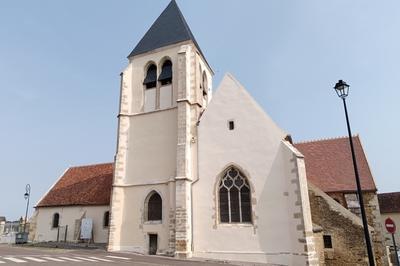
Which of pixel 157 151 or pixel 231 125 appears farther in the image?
pixel 157 151

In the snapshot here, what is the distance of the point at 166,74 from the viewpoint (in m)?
17.8

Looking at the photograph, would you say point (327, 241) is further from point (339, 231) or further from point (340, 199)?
point (340, 199)

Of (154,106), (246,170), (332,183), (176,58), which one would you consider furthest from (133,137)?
(332,183)

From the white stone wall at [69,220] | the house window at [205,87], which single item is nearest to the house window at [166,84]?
the house window at [205,87]

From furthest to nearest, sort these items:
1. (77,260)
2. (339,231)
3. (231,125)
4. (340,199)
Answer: (340,199), (231,125), (339,231), (77,260)

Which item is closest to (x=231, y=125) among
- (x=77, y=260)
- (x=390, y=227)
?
(x=390, y=227)

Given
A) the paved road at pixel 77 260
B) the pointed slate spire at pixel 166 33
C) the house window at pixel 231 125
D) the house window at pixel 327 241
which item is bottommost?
the paved road at pixel 77 260

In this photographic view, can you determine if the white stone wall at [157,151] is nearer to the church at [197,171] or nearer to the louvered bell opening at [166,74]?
the church at [197,171]

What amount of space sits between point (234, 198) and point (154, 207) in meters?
4.39

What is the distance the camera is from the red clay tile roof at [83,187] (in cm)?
2080

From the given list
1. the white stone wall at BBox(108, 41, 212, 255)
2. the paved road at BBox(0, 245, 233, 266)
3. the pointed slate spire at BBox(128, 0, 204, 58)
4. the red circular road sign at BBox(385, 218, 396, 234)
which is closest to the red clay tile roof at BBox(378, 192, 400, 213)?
the red circular road sign at BBox(385, 218, 396, 234)

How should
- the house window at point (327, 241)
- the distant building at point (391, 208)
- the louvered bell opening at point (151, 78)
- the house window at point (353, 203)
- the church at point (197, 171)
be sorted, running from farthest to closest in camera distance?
the distant building at point (391, 208), the louvered bell opening at point (151, 78), the house window at point (353, 203), the house window at point (327, 241), the church at point (197, 171)

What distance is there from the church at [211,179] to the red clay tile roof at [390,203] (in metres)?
13.3

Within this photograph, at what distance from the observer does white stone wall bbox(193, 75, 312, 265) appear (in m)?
12.4
